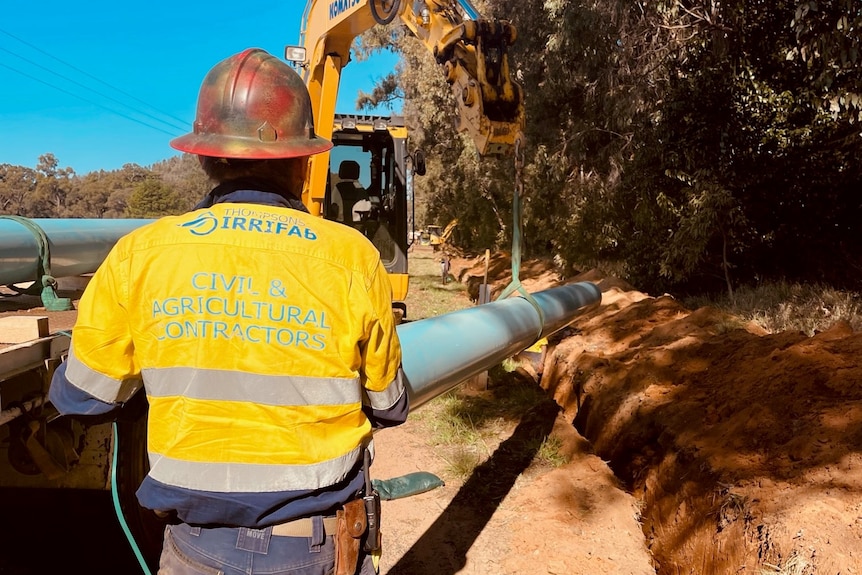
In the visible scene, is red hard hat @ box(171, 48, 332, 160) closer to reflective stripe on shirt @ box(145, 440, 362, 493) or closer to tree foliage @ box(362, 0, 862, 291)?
→ reflective stripe on shirt @ box(145, 440, 362, 493)

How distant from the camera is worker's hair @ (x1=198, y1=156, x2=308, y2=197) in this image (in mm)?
1634

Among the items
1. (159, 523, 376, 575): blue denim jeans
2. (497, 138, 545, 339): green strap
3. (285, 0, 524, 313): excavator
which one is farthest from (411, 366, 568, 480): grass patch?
(159, 523, 376, 575): blue denim jeans


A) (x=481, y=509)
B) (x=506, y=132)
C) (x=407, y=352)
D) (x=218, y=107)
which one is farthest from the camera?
(x=506, y=132)

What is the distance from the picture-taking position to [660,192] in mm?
9414

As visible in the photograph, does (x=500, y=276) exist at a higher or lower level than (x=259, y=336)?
lower

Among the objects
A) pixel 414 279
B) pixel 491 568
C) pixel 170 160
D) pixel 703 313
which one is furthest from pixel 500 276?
pixel 170 160

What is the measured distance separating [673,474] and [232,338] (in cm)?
341

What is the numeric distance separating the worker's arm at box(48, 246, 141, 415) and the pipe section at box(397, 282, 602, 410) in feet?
4.27

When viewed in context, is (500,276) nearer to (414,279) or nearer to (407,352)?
(414,279)

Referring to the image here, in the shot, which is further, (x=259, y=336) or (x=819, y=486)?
(x=819, y=486)

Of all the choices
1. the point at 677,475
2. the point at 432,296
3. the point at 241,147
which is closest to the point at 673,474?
the point at 677,475

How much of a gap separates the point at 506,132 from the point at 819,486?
3208 mm

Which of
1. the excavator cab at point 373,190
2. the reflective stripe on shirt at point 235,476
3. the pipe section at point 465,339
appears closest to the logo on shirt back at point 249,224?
the reflective stripe on shirt at point 235,476

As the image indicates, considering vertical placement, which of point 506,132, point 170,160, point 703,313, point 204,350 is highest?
point 170,160
